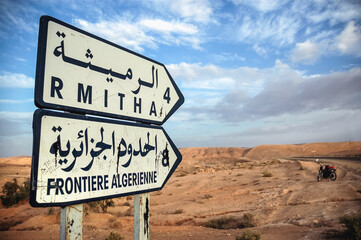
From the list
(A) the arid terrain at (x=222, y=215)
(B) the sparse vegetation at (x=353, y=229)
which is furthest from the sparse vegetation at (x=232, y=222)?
(B) the sparse vegetation at (x=353, y=229)

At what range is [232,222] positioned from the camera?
834cm

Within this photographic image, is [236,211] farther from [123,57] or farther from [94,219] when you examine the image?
[123,57]

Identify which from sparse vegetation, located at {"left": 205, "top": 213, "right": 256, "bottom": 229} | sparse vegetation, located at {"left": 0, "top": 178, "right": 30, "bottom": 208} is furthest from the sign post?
sparse vegetation, located at {"left": 0, "top": 178, "right": 30, "bottom": 208}

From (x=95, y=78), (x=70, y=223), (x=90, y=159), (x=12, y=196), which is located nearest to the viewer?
(x=70, y=223)

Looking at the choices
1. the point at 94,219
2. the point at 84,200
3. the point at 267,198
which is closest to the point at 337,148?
the point at 267,198

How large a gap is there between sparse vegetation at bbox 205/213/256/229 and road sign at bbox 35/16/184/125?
6.32m

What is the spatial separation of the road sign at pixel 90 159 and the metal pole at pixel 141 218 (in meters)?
0.14

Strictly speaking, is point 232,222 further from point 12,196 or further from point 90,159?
point 12,196

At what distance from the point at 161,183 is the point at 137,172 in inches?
17.0

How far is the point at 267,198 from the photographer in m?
11.6

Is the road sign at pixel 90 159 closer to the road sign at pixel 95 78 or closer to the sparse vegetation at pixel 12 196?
the road sign at pixel 95 78

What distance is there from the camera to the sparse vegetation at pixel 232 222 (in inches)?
310

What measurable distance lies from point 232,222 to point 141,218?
263 inches

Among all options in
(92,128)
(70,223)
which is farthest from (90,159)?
(70,223)
